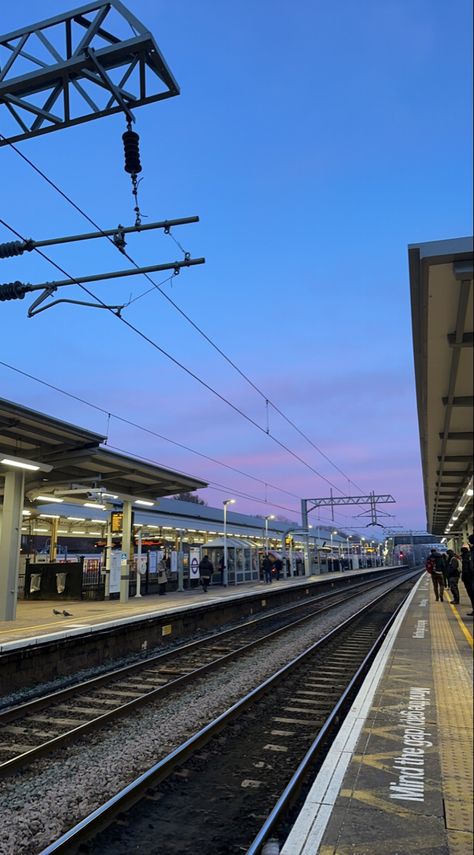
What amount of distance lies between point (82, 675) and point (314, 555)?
1666 inches

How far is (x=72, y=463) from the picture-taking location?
1573cm

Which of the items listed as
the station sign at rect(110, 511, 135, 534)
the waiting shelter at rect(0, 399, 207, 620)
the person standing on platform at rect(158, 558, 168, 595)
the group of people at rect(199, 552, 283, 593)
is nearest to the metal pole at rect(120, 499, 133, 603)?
the waiting shelter at rect(0, 399, 207, 620)

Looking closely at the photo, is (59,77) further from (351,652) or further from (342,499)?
(342,499)

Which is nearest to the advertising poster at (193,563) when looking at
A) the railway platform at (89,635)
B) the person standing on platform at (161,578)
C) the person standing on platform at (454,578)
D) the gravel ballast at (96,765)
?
the person standing on platform at (161,578)

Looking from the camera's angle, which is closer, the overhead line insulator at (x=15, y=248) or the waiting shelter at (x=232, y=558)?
the overhead line insulator at (x=15, y=248)

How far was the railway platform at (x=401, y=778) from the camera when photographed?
155 centimetres

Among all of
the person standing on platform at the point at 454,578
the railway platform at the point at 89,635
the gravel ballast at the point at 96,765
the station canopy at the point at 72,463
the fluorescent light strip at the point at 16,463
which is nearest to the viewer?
the gravel ballast at the point at 96,765

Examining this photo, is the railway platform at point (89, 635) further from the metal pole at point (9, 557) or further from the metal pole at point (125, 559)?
the metal pole at point (125, 559)

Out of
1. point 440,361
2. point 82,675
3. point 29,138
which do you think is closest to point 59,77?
point 29,138

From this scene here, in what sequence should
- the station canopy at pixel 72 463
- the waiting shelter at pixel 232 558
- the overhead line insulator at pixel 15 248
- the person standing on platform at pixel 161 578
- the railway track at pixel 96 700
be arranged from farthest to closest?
the waiting shelter at pixel 232 558, the person standing on platform at pixel 161 578, the station canopy at pixel 72 463, the overhead line insulator at pixel 15 248, the railway track at pixel 96 700

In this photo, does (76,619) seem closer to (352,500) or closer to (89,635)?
(89,635)

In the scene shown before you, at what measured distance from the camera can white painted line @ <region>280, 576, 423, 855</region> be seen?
3.01 metres

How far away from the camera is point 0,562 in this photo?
1373 centimetres

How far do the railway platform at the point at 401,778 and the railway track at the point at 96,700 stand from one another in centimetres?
340
